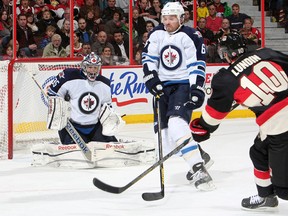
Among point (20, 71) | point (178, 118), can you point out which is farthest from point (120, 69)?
point (178, 118)

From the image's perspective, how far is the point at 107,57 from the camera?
26.7 feet

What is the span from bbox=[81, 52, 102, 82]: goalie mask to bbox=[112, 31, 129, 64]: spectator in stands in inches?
92.6

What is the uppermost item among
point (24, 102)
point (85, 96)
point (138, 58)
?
point (138, 58)

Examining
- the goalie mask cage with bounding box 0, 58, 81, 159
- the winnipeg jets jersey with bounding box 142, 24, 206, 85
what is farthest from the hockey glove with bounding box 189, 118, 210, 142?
the goalie mask cage with bounding box 0, 58, 81, 159

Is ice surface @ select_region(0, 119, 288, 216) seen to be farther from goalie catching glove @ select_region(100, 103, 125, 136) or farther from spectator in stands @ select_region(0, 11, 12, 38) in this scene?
spectator in stands @ select_region(0, 11, 12, 38)

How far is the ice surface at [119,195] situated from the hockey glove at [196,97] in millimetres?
482

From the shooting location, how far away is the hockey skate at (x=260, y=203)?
4121 mm

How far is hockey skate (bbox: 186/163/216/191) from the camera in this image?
15.4 feet

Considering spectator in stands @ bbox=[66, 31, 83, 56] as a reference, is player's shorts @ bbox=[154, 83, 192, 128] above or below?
below

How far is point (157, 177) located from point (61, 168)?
783mm

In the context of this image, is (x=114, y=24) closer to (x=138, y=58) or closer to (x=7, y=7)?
(x=138, y=58)

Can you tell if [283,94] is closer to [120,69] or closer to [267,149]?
[267,149]

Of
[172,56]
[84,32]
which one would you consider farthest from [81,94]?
[84,32]

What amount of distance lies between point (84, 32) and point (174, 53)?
3.25 m
